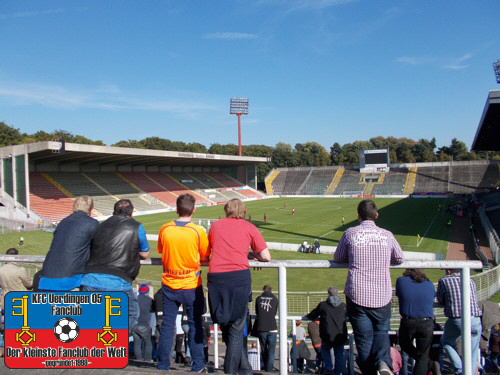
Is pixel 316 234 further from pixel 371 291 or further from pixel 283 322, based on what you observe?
pixel 283 322

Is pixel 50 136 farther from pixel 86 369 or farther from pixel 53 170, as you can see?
pixel 86 369

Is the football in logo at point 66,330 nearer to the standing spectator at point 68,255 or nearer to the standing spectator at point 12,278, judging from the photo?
the standing spectator at point 68,255

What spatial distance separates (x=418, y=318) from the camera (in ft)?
11.7

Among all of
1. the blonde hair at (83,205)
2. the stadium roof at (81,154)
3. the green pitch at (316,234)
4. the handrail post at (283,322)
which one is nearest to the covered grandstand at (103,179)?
the stadium roof at (81,154)

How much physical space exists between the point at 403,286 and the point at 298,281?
546 inches

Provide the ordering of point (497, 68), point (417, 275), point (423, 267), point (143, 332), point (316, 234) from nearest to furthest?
point (423, 267) < point (417, 275) < point (143, 332) < point (316, 234) < point (497, 68)

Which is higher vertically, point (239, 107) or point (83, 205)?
point (239, 107)

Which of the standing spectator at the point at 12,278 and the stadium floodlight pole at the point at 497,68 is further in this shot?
the stadium floodlight pole at the point at 497,68

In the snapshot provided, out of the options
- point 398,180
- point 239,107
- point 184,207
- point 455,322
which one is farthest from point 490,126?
point 239,107

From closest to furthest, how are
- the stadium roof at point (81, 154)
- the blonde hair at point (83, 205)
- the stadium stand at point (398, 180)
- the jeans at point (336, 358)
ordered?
1. the blonde hair at point (83, 205)
2. the jeans at point (336, 358)
3. the stadium roof at point (81, 154)
4. the stadium stand at point (398, 180)

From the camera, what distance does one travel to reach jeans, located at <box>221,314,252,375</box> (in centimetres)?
329

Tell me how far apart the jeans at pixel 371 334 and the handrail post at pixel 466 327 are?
22.7 inches

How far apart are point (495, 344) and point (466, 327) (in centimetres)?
314

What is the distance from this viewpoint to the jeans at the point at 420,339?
3547 millimetres
